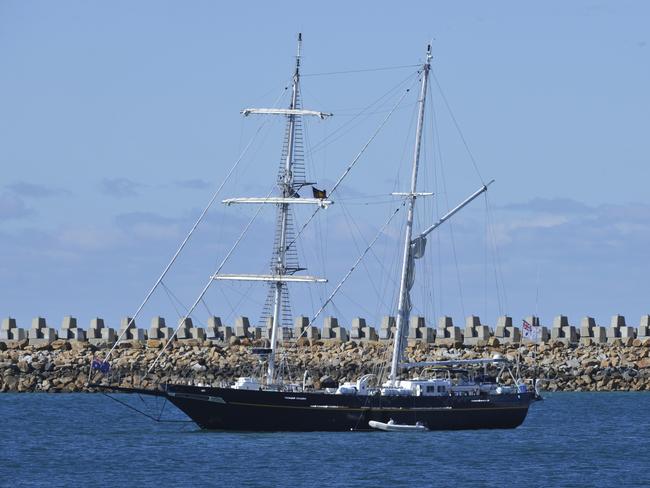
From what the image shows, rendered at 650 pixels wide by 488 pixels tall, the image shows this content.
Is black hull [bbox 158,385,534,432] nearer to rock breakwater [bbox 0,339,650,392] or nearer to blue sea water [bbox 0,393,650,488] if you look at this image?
blue sea water [bbox 0,393,650,488]

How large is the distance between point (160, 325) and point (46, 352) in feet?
21.2

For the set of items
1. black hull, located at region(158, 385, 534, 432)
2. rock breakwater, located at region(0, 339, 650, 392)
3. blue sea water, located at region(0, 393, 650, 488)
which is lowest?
blue sea water, located at region(0, 393, 650, 488)

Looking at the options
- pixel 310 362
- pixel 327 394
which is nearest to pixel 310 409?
pixel 327 394

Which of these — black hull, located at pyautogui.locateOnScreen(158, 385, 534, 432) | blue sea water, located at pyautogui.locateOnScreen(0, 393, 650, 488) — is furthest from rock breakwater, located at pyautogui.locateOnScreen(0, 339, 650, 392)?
black hull, located at pyautogui.locateOnScreen(158, 385, 534, 432)

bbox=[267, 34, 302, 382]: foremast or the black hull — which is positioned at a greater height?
bbox=[267, 34, 302, 382]: foremast

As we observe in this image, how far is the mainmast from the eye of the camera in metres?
87.8

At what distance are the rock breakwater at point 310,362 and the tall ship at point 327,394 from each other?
20632 millimetres

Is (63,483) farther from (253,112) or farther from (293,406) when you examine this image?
(253,112)

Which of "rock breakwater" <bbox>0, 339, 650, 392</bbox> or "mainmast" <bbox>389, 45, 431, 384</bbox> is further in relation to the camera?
"rock breakwater" <bbox>0, 339, 650, 392</bbox>

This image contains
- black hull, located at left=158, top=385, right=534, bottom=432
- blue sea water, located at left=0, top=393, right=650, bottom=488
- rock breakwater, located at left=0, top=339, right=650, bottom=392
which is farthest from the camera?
rock breakwater, located at left=0, top=339, right=650, bottom=392

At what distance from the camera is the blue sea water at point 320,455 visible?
72125 millimetres

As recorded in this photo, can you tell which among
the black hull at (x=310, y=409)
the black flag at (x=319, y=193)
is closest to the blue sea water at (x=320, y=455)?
the black hull at (x=310, y=409)

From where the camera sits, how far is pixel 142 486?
70.1 metres

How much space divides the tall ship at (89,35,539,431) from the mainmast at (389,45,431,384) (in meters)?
0.04
